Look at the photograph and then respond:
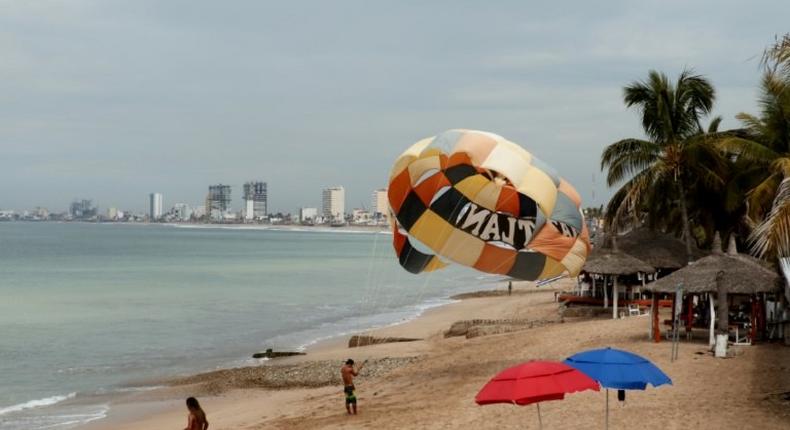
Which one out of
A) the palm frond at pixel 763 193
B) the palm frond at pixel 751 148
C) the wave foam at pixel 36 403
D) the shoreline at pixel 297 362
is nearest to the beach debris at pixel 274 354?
the shoreline at pixel 297 362

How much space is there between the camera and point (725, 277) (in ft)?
61.7

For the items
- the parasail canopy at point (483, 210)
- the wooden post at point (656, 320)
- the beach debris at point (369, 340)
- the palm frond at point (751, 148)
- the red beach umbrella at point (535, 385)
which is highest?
the palm frond at point (751, 148)

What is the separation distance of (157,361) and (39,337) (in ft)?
30.9

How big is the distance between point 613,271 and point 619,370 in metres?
17.7

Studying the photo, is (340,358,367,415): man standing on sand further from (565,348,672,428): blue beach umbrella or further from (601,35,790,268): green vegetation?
(601,35,790,268): green vegetation

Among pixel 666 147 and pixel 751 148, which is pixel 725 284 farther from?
pixel 666 147

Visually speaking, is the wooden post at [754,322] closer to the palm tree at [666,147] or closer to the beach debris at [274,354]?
the palm tree at [666,147]

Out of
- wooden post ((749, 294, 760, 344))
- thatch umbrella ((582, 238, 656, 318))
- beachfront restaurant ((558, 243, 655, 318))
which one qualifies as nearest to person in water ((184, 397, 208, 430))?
wooden post ((749, 294, 760, 344))

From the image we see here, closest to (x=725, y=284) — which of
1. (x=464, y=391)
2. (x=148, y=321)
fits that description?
(x=464, y=391)

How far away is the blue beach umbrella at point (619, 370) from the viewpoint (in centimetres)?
938

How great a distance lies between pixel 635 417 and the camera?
12.9 meters

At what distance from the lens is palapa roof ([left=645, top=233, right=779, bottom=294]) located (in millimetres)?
18469

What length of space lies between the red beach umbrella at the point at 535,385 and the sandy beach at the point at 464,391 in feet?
13.1

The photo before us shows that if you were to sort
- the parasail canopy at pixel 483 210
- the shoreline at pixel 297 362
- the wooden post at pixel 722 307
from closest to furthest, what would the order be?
the parasail canopy at pixel 483 210 → the wooden post at pixel 722 307 → the shoreline at pixel 297 362
